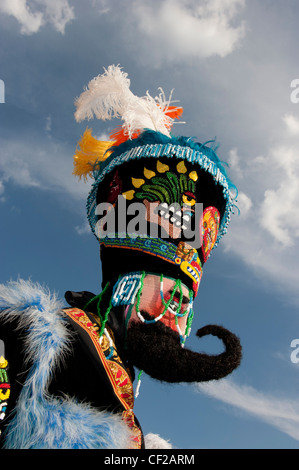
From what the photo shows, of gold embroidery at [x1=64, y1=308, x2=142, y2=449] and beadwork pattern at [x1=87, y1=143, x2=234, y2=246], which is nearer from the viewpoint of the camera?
gold embroidery at [x1=64, y1=308, x2=142, y2=449]

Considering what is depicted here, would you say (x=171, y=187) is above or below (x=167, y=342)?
above

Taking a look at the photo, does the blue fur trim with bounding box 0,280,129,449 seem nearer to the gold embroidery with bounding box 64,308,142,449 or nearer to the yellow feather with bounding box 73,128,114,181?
the gold embroidery with bounding box 64,308,142,449

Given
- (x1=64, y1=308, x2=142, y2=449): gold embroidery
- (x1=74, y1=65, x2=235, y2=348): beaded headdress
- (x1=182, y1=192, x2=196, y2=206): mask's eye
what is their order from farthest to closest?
1. (x1=182, y1=192, x2=196, y2=206): mask's eye
2. (x1=74, y1=65, x2=235, y2=348): beaded headdress
3. (x1=64, y1=308, x2=142, y2=449): gold embroidery

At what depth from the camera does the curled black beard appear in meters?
2.66

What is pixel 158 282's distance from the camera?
296 centimetres

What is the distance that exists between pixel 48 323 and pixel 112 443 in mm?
740

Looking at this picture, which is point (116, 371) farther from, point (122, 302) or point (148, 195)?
point (148, 195)

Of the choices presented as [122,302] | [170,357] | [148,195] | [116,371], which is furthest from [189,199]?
[116,371]

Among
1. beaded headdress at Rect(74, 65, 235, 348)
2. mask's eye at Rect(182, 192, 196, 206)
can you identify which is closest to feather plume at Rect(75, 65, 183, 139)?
beaded headdress at Rect(74, 65, 235, 348)

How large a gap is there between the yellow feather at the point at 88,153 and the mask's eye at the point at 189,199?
1007 millimetres

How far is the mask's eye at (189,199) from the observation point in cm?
324

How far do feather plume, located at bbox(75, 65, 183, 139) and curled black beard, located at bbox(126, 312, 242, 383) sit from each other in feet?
5.32

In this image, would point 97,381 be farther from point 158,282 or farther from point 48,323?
point 158,282
